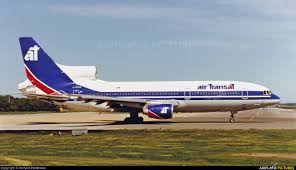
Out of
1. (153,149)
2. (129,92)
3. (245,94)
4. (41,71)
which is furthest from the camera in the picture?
(41,71)

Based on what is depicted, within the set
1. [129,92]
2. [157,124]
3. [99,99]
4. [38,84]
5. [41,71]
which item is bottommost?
[157,124]

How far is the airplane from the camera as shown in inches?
1553

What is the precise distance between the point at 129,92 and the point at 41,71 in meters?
8.94

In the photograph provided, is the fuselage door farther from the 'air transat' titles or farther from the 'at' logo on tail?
the 'at' logo on tail

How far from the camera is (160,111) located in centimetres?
3853

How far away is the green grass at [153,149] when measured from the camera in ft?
52.1

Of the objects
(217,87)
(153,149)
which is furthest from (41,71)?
(153,149)

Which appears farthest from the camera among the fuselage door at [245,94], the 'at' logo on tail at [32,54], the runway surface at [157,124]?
the 'at' logo on tail at [32,54]

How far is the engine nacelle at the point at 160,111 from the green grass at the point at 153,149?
11.3 metres

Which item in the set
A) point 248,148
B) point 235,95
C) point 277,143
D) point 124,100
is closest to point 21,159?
point 248,148

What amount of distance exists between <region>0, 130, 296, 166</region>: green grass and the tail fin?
52.2 feet

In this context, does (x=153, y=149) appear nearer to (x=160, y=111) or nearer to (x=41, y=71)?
(x=160, y=111)

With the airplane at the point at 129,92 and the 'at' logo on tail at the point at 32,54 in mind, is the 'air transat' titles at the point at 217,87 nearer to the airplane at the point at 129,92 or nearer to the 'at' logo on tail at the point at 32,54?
the airplane at the point at 129,92

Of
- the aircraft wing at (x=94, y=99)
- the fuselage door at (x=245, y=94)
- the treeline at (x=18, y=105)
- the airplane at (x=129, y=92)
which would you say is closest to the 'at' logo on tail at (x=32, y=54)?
the airplane at (x=129, y=92)
